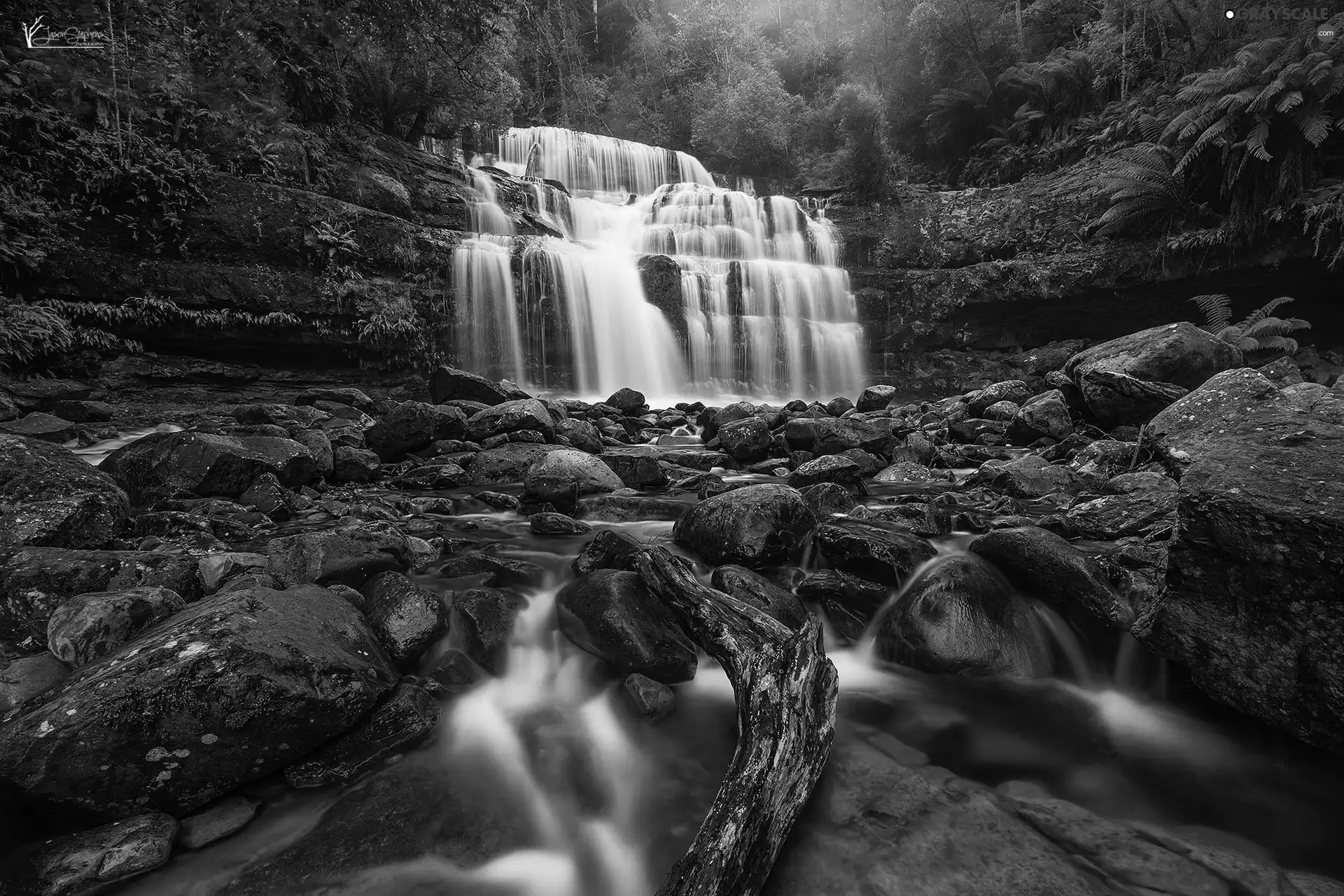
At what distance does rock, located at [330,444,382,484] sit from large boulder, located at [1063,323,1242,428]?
907cm

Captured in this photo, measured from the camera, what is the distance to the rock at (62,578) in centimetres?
261

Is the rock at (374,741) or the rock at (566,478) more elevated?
the rock at (566,478)

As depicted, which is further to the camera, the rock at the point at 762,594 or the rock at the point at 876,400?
the rock at the point at 876,400

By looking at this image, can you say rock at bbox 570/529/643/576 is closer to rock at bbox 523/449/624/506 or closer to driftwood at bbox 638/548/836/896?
driftwood at bbox 638/548/836/896

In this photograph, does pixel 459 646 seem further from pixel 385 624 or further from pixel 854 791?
pixel 854 791

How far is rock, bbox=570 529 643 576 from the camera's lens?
3721 mm

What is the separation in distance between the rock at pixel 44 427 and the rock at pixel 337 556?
535 centimetres

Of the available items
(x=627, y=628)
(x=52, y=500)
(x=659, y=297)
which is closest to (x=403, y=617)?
(x=627, y=628)

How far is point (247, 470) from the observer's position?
196 inches

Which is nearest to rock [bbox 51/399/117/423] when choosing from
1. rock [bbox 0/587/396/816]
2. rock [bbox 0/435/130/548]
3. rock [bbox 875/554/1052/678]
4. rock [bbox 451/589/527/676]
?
rock [bbox 0/435/130/548]

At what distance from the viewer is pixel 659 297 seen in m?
14.2

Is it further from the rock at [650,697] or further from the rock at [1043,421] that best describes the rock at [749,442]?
the rock at [650,697]

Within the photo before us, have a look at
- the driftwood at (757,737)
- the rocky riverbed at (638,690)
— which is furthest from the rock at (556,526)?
the driftwood at (757,737)

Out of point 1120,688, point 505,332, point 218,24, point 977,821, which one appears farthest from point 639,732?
point 218,24
